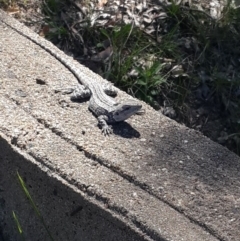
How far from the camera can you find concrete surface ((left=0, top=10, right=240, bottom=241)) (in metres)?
3.01

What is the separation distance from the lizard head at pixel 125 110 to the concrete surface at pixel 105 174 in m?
0.07

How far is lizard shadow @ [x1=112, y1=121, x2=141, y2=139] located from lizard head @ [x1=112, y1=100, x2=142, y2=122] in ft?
0.14

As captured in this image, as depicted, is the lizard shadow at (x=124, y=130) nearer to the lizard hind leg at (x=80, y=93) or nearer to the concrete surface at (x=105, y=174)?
the concrete surface at (x=105, y=174)

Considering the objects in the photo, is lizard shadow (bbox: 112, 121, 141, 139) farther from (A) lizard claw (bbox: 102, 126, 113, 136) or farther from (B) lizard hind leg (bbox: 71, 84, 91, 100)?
(B) lizard hind leg (bbox: 71, 84, 91, 100)

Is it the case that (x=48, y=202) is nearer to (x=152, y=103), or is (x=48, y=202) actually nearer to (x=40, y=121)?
(x=40, y=121)

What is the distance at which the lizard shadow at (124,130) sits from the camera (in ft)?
11.4

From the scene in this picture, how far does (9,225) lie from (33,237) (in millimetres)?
171

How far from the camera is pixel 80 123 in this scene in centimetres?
351

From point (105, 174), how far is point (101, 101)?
567 millimetres

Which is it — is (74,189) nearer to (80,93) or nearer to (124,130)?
(124,130)

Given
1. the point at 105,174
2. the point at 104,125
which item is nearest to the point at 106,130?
the point at 104,125

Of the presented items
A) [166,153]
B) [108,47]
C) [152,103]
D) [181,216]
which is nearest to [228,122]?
[152,103]

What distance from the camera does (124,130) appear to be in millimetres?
3527

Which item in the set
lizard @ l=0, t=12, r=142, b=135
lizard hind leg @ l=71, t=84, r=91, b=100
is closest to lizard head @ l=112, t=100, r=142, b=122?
lizard @ l=0, t=12, r=142, b=135
